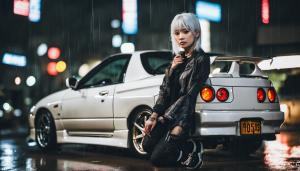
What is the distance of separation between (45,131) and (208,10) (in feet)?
84.2

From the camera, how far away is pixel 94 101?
784 cm

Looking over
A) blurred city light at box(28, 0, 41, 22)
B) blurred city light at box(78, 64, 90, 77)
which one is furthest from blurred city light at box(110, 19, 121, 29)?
blurred city light at box(28, 0, 41, 22)

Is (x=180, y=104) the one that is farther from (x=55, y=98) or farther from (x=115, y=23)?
(x=115, y=23)

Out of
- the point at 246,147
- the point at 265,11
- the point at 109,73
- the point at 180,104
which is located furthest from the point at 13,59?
the point at 180,104

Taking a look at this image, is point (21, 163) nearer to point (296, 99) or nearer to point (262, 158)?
point (262, 158)

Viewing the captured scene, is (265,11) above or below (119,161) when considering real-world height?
above

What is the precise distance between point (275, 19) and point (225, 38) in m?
10.7

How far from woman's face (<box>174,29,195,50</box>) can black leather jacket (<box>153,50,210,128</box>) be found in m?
0.11

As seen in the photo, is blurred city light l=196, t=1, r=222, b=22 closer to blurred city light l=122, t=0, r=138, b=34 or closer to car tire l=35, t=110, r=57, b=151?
blurred city light l=122, t=0, r=138, b=34

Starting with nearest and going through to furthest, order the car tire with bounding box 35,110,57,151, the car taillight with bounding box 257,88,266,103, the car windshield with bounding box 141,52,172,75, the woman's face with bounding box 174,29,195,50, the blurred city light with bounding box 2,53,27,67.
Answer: the woman's face with bounding box 174,29,195,50, the car taillight with bounding box 257,88,266,103, the car windshield with bounding box 141,52,172,75, the car tire with bounding box 35,110,57,151, the blurred city light with bounding box 2,53,27,67

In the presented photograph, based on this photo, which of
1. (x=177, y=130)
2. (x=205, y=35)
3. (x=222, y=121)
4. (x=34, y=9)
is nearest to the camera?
(x=177, y=130)

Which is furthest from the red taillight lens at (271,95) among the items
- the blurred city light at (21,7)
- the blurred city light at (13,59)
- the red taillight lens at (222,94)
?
the blurred city light at (13,59)

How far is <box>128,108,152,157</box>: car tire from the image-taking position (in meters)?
6.88

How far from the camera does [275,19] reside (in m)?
33.3
